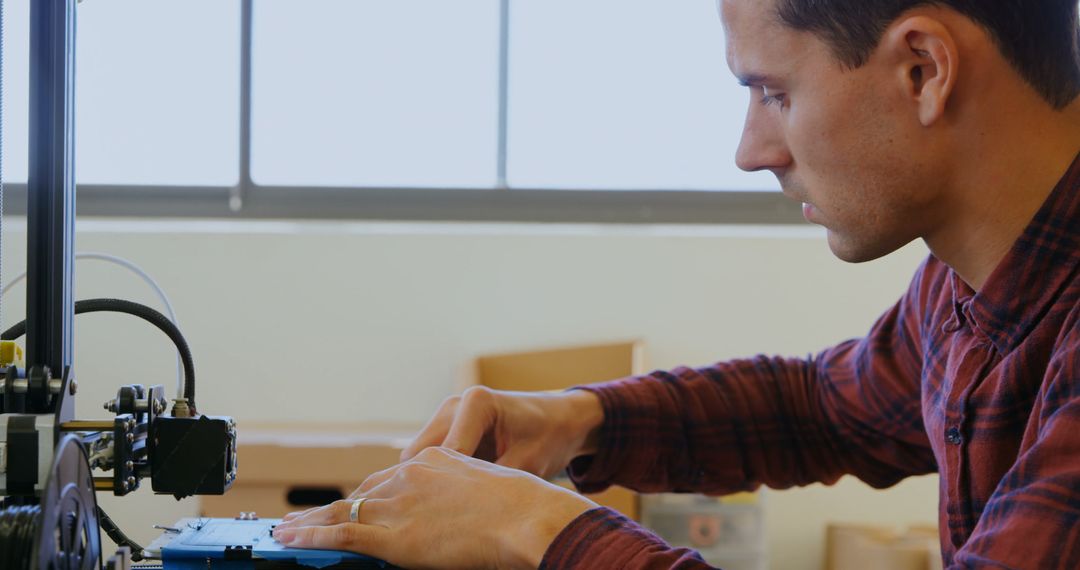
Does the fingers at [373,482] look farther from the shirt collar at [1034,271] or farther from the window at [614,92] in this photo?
the window at [614,92]

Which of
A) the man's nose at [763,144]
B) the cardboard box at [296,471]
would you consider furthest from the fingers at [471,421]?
the cardboard box at [296,471]

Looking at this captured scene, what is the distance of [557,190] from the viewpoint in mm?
2613

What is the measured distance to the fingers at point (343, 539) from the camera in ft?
2.46

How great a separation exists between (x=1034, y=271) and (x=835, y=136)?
0.20 metres

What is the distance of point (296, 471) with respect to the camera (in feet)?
5.94

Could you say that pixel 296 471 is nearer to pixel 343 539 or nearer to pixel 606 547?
pixel 343 539

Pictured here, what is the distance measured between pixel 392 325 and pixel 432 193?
0.39m

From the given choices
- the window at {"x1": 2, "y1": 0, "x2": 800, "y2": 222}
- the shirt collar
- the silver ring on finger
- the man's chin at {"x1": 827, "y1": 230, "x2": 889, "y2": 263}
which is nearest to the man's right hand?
the silver ring on finger

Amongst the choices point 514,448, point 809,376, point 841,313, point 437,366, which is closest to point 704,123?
point 841,313

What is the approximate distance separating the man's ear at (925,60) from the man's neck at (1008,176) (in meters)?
0.05

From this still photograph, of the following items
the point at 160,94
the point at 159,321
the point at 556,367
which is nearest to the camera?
the point at 159,321

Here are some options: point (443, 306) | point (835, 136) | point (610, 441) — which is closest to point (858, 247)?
point (835, 136)

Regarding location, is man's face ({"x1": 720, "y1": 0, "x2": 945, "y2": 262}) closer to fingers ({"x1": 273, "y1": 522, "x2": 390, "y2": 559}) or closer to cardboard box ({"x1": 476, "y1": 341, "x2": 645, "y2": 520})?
fingers ({"x1": 273, "y1": 522, "x2": 390, "y2": 559})

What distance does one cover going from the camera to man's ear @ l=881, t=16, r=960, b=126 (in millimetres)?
780
